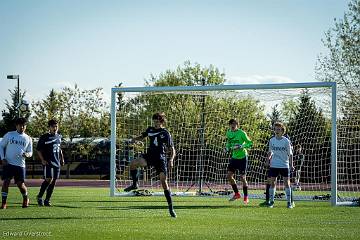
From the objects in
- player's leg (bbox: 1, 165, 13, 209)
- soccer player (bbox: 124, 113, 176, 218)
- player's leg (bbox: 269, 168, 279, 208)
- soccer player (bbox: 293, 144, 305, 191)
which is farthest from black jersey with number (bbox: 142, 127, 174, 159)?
soccer player (bbox: 293, 144, 305, 191)

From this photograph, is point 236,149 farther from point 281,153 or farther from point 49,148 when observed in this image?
point 49,148

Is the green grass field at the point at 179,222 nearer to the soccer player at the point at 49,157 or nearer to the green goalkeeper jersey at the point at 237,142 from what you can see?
the soccer player at the point at 49,157

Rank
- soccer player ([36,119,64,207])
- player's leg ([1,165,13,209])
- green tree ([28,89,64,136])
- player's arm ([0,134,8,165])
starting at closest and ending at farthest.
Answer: player's leg ([1,165,13,209]) → player's arm ([0,134,8,165]) → soccer player ([36,119,64,207]) → green tree ([28,89,64,136])

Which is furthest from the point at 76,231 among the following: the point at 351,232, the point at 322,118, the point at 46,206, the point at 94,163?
the point at 94,163

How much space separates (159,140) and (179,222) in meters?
2.20

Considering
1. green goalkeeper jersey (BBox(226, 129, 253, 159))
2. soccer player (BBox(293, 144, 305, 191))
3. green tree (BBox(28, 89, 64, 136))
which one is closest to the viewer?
green goalkeeper jersey (BBox(226, 129, 253, 159))

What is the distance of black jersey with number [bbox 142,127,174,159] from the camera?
49.5 ft

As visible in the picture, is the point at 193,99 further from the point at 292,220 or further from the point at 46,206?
the point at 292,220

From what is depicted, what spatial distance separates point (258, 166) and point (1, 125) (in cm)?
5147

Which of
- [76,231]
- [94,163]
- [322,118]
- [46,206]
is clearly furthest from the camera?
[94,163]

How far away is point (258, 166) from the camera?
25781 millimetres

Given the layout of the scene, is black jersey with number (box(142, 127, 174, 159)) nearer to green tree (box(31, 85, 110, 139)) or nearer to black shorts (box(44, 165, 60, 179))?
black shorts (box(44, 165, 60, 179))

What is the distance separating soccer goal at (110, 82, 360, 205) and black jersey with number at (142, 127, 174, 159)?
7.74 metres

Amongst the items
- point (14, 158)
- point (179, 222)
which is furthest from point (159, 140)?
point (14, 158)
